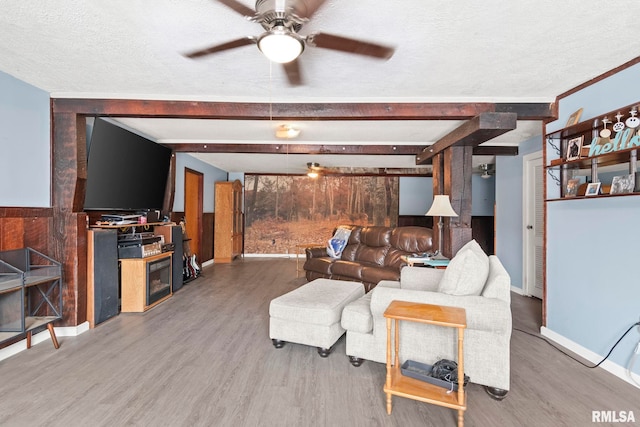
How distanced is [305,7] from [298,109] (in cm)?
161

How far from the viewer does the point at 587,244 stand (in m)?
2.69

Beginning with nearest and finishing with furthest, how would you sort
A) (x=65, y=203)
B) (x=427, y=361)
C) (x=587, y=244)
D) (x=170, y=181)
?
(x=427, y=361), (x=587, y=244), (x=65, y=203), (x=170, y=181)

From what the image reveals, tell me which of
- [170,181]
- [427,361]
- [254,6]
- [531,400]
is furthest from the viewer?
[170,181]

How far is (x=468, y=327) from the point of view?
1998mm

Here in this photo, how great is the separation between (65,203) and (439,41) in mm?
3621

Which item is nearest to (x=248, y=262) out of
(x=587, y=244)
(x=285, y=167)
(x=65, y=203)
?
(x=285, y=167)

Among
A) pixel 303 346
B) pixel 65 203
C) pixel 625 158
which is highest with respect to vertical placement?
pixel 625 158

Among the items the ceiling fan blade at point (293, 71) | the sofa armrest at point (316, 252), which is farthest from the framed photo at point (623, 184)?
the sofa armrest at point (316, 252)

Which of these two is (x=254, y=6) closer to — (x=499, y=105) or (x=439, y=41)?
(x=439, y=41)

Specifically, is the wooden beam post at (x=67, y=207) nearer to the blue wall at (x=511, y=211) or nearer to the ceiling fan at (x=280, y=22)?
the ceiling fan at (x=280, y=22)

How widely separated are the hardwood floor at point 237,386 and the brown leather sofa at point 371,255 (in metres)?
1.53

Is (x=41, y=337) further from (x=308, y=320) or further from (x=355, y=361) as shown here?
(x=355, y=361)

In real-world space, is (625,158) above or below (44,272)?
above

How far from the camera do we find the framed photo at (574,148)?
272 cm
